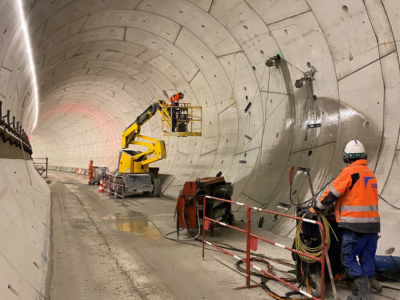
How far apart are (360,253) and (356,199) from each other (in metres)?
0.64

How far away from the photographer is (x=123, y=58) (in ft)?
50.6

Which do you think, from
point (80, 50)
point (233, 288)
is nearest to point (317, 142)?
point (233, 288)

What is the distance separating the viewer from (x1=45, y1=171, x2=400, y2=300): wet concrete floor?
13.9 ft

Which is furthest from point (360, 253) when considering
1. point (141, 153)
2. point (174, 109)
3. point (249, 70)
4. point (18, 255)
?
point (141, 153)

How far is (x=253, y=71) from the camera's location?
10148 millimetres

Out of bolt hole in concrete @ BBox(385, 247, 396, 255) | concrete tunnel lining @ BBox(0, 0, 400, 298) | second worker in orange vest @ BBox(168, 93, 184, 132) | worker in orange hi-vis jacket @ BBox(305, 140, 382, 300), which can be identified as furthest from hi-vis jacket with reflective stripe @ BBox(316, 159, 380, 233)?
second worker in orange vest @ BBox(168, 93, 184, 132)

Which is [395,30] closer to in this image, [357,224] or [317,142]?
[317,142]

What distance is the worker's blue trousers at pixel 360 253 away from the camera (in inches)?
154

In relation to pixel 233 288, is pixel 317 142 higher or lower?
higher

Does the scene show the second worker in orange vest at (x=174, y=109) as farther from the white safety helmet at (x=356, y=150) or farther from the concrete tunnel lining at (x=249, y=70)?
the white safety helmet at (x=356, y=150)

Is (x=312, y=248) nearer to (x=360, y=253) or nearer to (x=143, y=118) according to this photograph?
(x=360, y=253)

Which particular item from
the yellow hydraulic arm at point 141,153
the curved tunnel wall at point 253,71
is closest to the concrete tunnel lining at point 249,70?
the curved tunnel wall at point 253,71

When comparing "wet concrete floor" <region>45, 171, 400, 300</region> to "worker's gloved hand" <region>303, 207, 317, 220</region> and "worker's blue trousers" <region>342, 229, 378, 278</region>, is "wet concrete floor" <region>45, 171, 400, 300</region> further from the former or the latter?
Result: "worker's gloved hand" <region>303, 207, 317, 220</region>

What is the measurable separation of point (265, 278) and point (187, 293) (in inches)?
48.1
